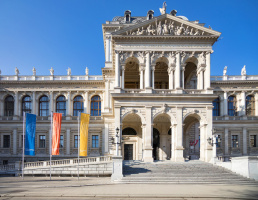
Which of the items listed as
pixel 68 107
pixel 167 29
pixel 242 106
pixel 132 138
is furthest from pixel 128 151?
pixel 242 106

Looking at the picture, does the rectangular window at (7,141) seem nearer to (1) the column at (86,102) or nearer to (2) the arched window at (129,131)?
(1) the column at (86,102)

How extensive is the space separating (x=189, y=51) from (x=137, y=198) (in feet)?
74.0

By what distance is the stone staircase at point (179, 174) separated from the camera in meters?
23.0

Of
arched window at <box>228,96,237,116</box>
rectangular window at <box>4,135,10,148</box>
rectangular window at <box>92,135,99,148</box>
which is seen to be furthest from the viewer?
arched window at <box>228,96,237,116</box>

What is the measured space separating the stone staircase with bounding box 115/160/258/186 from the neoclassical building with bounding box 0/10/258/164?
3.00 m

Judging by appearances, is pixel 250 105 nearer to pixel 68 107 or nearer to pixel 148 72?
pixel 148 72

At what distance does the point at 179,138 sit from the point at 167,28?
1408cm

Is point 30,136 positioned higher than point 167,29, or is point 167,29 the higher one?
point 167,29

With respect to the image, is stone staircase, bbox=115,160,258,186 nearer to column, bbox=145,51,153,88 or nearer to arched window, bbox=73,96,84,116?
column, bbox=145,51,153,88

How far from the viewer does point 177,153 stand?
3084cm

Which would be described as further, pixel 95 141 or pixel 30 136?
pixel 95 141

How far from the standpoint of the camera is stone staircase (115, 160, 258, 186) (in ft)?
75.6

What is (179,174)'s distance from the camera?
24578 millimetres

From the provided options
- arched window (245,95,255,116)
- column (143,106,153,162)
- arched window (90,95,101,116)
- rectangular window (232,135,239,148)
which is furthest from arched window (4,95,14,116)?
arched window (245,95,255,116)
